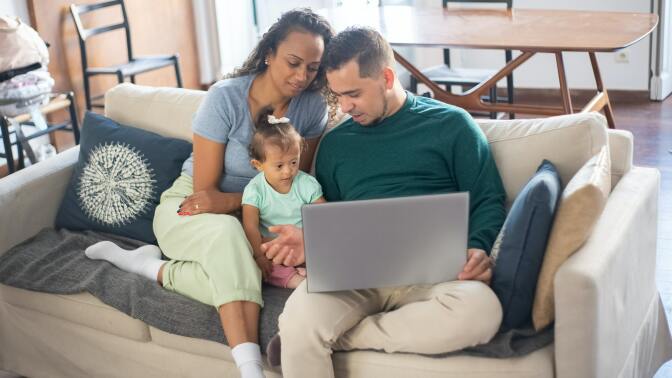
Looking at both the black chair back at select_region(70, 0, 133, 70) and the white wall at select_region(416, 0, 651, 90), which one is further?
the white wall at select_region(416, 0, 651, 90)

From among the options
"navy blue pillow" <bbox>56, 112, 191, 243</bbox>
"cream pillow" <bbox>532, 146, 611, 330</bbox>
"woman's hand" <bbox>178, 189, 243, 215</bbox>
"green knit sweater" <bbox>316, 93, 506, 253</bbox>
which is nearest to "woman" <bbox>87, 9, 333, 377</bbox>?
"woman's hand" <bbox>178, 189, 243, 215</bbox>

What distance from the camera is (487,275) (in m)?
2.09

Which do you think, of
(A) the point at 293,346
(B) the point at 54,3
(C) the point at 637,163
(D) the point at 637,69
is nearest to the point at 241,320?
(A) the point at 293,346

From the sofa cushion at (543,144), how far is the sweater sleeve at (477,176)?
2.7 inches

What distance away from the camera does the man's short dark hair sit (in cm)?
238

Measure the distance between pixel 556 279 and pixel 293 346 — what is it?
61 centimetres

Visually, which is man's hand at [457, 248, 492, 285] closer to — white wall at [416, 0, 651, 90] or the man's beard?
the man's beard

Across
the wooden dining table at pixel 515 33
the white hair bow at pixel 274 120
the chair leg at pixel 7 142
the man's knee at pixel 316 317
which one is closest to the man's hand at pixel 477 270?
the man's knee at pixel 316 317

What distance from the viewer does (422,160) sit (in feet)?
7.83

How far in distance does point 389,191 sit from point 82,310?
95 centimetres

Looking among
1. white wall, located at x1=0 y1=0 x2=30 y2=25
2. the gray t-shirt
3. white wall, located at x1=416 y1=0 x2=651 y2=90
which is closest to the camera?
the gray t-shirt

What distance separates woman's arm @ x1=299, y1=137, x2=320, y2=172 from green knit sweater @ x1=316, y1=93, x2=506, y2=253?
0.49 feet

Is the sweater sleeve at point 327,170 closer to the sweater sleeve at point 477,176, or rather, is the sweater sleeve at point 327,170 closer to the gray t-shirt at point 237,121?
the gray t-shirt at point 237,121

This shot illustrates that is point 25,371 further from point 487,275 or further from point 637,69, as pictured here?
point 637,69
